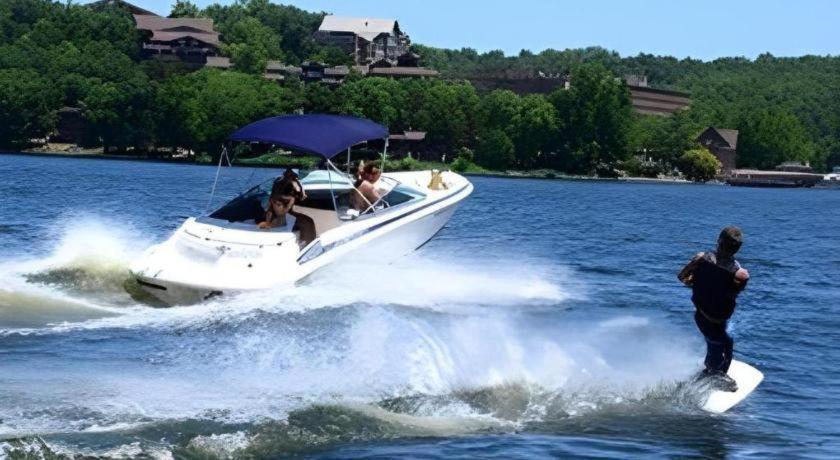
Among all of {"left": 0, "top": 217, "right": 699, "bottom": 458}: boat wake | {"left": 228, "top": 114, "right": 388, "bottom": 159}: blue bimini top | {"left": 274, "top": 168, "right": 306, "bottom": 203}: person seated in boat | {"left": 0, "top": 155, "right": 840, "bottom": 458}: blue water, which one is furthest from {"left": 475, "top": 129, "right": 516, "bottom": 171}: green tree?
{"left": 0, "top": 217, "right": 699, "bottom": 458}: boat wake

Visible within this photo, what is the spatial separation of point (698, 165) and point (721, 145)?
13.0 metres

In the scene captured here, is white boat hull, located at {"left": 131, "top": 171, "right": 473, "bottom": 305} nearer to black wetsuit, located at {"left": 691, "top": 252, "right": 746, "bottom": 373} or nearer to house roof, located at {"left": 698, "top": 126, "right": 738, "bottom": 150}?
black wetsuit, located at {"left": 691, "top": 252, "right": 746, "bottom": 373}

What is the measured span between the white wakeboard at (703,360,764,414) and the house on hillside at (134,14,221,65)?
566ft

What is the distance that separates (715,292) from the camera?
13547 millimetres

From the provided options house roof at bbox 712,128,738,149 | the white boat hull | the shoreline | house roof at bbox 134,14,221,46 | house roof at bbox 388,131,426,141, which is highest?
house roof at bbox 134,14,221,46

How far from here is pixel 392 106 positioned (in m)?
142

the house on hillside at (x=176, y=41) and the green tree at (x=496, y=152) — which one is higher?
the house on hillside at (x=176, y=41)

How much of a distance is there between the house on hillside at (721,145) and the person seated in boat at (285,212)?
142029mm

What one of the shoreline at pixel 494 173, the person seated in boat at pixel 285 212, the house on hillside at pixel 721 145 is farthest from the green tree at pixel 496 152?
the person seated in boat at pixel 285 212

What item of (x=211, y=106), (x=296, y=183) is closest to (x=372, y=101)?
(x=211, y=106)

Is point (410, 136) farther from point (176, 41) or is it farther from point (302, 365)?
point (302, 365)

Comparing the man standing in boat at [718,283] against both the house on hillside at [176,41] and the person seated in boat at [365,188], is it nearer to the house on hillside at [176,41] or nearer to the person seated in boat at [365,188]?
the person seated in boat at [365,188]

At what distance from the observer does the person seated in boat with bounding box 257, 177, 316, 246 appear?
66.3 ft

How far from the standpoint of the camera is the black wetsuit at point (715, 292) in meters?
13.5
